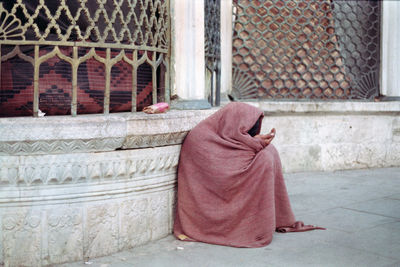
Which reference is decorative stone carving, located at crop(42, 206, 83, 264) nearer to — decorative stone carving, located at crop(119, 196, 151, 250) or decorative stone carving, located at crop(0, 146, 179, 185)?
decorative stone carving, located at crop(0, 146, 179, 185)

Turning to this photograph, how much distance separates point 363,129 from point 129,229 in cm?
412

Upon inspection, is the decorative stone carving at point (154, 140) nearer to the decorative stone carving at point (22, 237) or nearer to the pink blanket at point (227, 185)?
the pink blanket at point (227, 185)

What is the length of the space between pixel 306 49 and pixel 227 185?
11.5 feet

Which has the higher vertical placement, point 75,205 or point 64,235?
point 75,205

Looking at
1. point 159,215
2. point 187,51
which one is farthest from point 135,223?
point 187,51

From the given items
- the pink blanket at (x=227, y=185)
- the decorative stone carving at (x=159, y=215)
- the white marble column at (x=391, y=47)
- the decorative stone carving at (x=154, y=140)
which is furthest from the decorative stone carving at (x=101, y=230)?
the white marble column at (x=391, y=47)

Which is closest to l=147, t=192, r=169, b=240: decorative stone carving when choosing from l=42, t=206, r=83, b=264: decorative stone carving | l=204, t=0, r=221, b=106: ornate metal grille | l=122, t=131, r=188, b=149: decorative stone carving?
l=122, t=131, r=188, b=149: decorative stone carving

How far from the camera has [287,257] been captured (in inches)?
130

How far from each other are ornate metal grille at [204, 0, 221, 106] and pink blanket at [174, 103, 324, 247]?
1084 mm

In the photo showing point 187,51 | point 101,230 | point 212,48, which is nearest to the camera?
point 101,230

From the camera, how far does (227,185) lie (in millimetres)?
3605

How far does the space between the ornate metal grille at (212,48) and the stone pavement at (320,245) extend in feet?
4.23

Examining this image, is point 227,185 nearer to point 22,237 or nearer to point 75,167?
point 75,167

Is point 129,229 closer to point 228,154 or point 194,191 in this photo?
point 194,191
